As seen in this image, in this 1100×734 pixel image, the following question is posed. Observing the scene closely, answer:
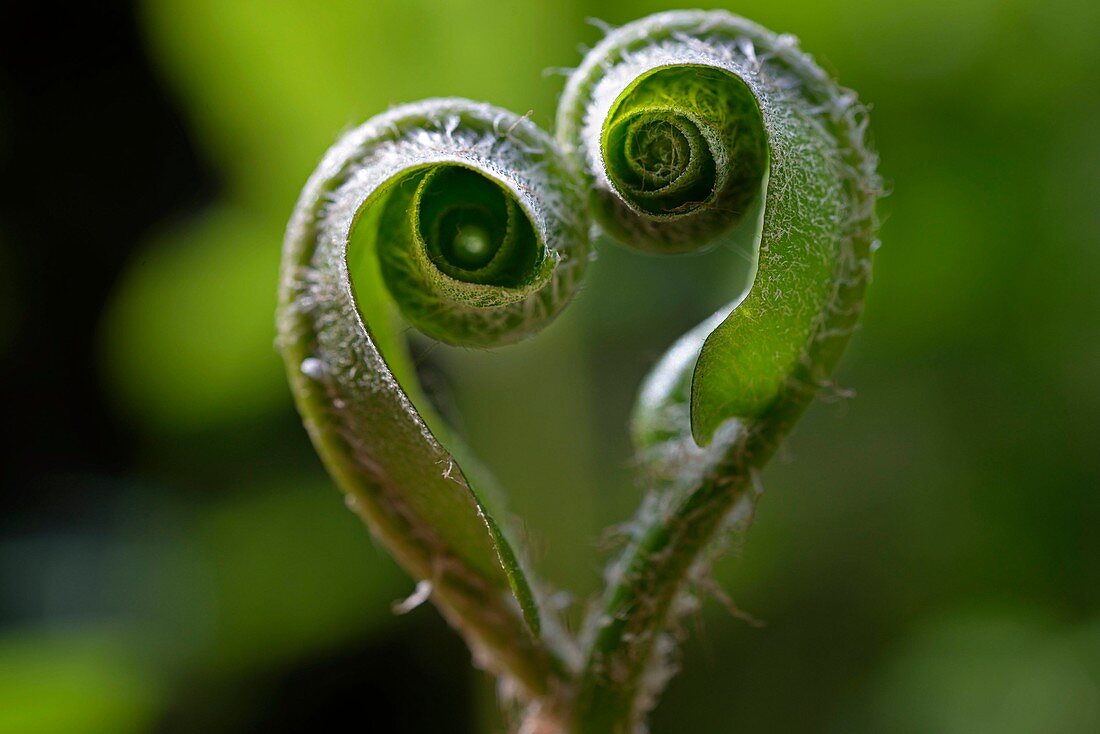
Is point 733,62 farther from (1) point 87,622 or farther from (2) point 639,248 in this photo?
(1) point 87,622

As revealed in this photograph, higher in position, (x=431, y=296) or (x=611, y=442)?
(x=431, y=296)

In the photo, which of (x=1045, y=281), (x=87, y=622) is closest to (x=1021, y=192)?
(x=1045, y=281)

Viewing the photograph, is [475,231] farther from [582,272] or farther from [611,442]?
[611,442]

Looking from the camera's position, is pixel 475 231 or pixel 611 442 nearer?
pixel 475 231

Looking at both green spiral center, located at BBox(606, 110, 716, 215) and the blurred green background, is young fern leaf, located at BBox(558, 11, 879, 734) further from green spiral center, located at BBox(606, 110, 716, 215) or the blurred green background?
the blurred green background

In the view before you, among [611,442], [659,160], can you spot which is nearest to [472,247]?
[659,160]
